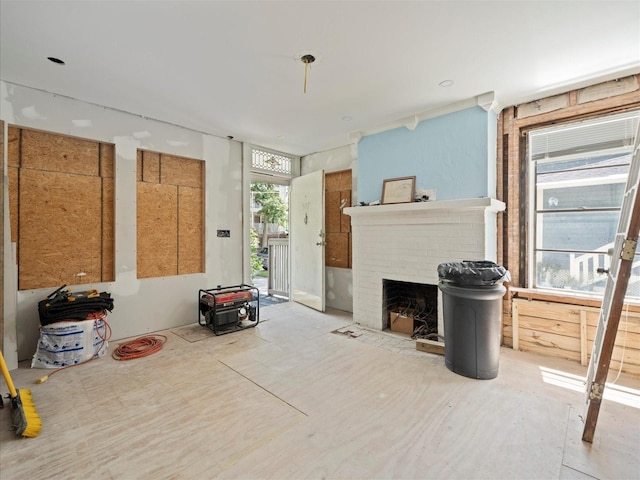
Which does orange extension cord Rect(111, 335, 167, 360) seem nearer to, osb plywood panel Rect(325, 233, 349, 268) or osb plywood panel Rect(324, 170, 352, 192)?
osb plywood panel Rect(325, 233, 349, 268)

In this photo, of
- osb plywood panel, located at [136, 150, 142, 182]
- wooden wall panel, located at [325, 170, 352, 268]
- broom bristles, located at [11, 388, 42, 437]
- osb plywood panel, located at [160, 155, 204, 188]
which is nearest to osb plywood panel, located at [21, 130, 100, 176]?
osb plywood panel, located at [136, 150, 142, 182]

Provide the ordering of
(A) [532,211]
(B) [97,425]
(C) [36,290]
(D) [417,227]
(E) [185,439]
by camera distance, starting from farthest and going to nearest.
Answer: (D) [417,227] < (A) [532,211] < (C) [36,290] < (B) [97,425] < (E) [185,439]

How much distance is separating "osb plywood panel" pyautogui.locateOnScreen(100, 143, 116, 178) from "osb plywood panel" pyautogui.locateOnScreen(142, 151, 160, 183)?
34 cm

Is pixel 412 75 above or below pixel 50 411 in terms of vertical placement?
above

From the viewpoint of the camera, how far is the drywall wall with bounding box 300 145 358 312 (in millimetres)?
4875

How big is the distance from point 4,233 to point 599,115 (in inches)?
231

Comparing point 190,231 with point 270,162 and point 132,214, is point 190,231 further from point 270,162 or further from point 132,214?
point 270,162

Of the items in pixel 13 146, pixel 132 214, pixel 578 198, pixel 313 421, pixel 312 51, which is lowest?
pixel 313 421

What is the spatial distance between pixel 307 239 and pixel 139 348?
2855 millimetres

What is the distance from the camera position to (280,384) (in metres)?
2.50

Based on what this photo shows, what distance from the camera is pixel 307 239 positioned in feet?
16.8

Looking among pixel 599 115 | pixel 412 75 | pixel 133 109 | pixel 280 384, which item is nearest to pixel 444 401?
pixel 280 384

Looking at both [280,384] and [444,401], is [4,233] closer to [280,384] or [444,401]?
[280,384]

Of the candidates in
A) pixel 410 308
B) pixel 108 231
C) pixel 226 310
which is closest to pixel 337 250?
pixel 410 308
